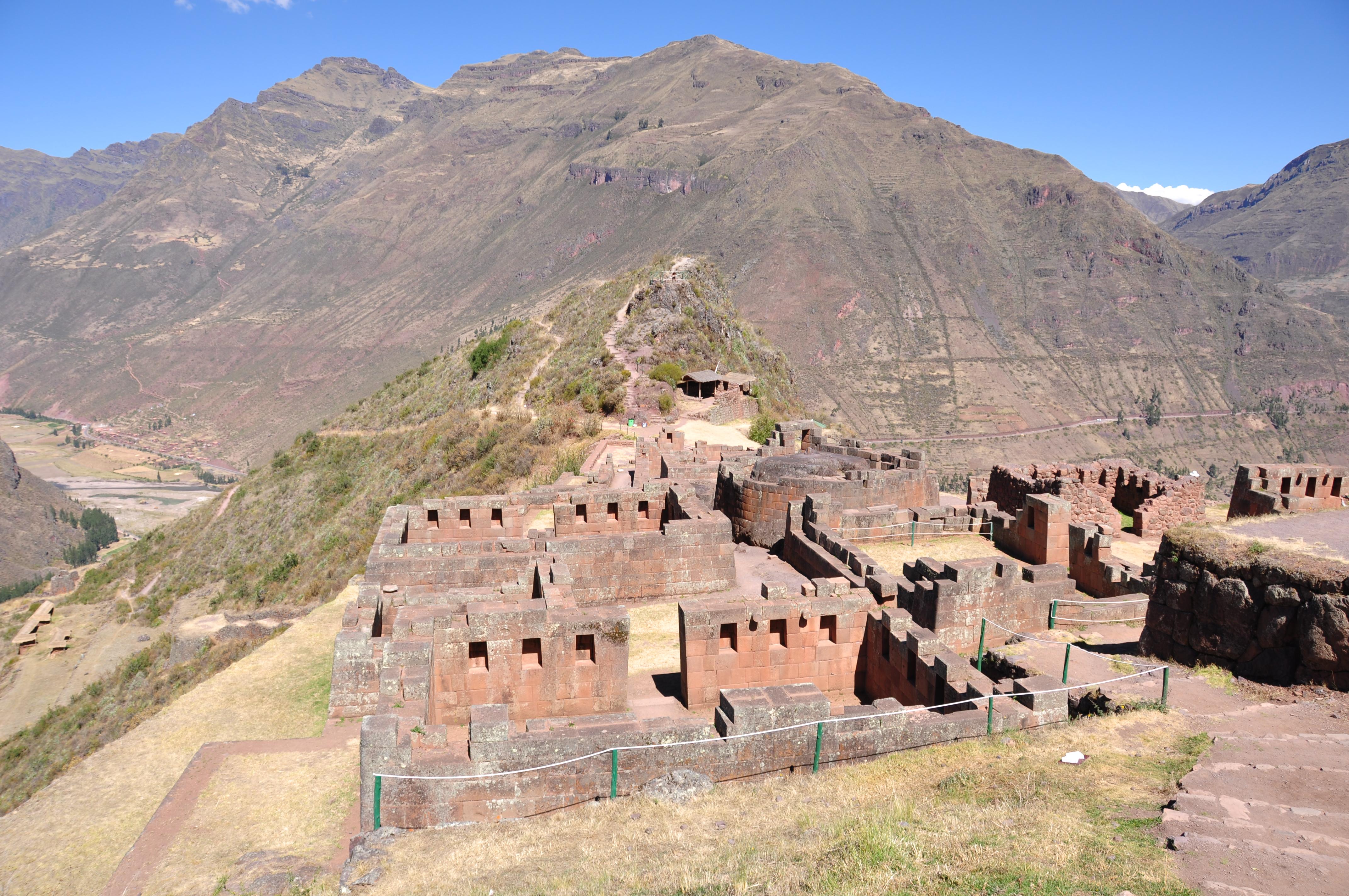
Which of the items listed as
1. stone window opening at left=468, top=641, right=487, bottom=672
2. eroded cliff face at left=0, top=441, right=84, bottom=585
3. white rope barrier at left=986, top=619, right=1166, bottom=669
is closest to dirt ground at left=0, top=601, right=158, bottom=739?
stone window opening at left=468, top=641, right=487, bottom=672

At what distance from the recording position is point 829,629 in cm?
1334

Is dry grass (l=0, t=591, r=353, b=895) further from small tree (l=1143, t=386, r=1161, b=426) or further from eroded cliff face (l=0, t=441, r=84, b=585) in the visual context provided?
small tree (l=1143, t=386, r=1161, b=426)

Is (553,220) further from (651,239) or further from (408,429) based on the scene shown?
(408,429)

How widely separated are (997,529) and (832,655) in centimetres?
1084

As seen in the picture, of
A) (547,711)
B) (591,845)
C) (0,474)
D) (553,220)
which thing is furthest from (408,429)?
(553,220)

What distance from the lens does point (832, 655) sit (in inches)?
523

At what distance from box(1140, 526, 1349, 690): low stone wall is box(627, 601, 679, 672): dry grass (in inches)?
313

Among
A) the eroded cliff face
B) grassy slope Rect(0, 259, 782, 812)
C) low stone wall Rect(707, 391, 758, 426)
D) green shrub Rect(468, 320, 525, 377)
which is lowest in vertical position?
the eroded cliff face

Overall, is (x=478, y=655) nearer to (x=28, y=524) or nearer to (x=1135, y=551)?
(x=1135, y=551)

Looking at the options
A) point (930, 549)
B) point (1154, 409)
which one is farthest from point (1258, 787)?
point (1154, 409)

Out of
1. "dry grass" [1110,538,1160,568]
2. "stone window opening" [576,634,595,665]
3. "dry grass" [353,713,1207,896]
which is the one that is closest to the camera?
"dry grass" [353,713,1207,896]

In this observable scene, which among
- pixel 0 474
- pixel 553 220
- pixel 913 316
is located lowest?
pixel 0 474

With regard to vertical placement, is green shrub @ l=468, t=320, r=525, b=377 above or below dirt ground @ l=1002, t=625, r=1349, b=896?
above

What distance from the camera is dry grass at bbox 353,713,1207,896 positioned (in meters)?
6.55
